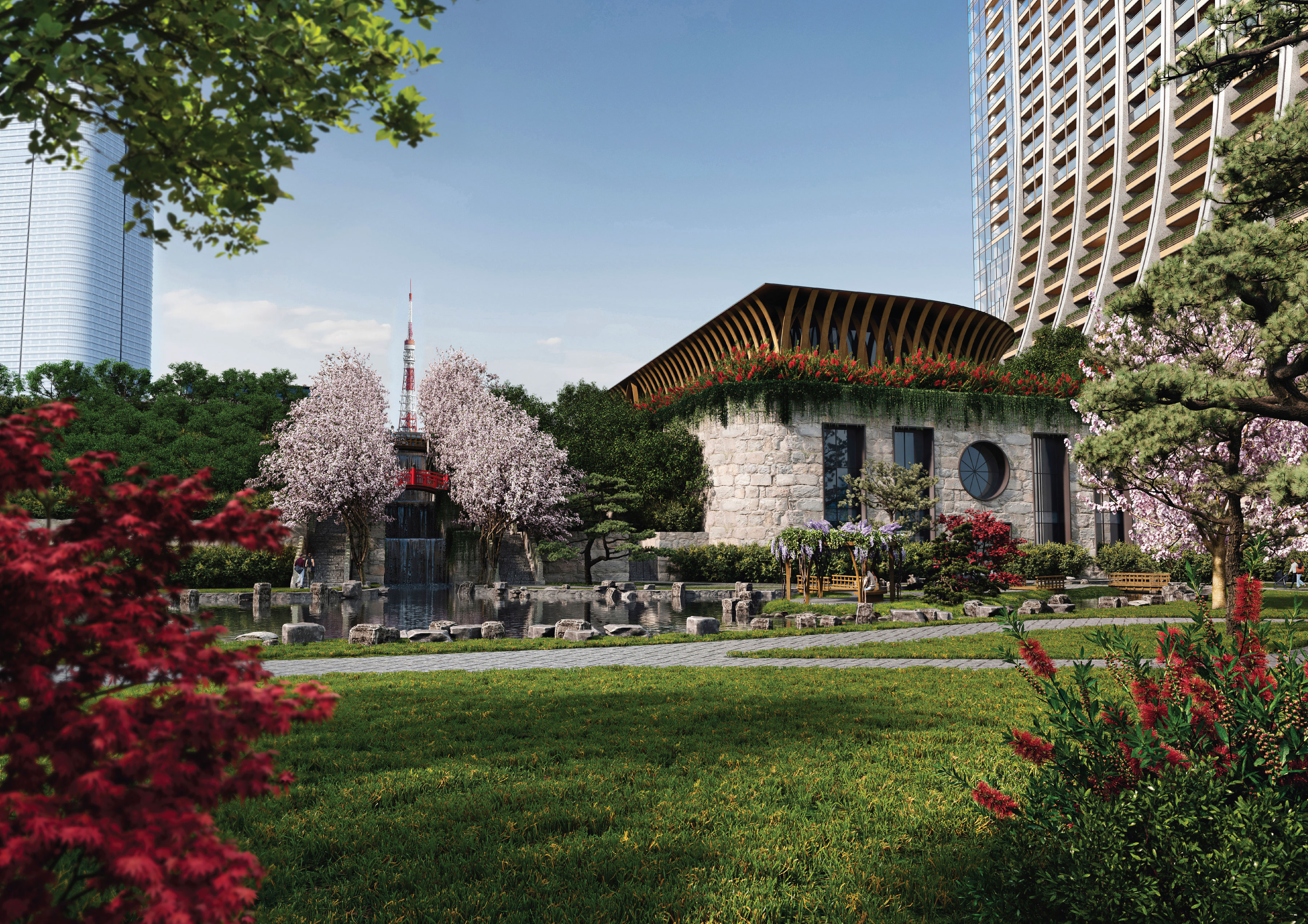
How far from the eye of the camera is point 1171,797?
278 cm

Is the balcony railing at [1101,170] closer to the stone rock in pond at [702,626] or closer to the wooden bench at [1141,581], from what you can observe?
the wooden bench at [1141,581]

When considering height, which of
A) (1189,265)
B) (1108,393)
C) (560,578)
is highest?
(1189,265)

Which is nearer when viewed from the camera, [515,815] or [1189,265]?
[515,815]

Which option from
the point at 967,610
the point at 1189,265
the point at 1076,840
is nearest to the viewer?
the point at 1076,840

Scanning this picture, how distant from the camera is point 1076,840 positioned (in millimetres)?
2910

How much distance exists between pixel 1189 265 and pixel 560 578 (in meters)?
30.6

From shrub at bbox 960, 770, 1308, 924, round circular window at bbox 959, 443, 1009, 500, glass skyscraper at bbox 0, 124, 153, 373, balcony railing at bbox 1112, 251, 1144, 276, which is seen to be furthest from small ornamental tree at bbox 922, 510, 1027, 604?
glass skyscraper at bbox 0, 124, 153, 373

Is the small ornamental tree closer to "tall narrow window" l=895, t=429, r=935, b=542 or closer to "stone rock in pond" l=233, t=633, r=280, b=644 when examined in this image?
"tall narrow window" l=895, t=429, r=935, b=542

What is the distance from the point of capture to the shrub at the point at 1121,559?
33156 mm

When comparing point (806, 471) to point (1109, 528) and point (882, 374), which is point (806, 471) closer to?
point (882, 374)

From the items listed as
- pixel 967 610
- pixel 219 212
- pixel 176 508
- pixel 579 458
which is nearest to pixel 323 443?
pixel 579 458

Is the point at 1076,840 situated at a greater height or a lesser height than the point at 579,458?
lesser

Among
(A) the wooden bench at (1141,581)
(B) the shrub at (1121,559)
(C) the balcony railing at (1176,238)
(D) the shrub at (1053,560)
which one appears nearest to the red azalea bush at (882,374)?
(D) the shrub at (1053,560)

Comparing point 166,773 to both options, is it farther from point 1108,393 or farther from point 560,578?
point 560,578
